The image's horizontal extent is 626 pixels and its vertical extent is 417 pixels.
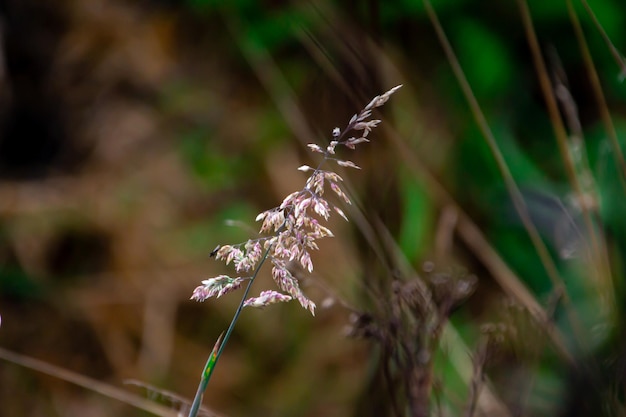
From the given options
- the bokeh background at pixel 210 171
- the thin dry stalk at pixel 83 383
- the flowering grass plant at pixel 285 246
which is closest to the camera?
the flowering grass plant at pixel 285 246

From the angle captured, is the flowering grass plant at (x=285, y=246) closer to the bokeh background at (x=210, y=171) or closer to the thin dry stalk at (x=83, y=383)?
the thin dry stalk at (x=83, y=383)

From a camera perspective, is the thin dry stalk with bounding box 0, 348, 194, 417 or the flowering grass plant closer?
the flowering grass plant

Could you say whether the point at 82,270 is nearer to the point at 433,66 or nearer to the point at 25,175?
the point at 25,175

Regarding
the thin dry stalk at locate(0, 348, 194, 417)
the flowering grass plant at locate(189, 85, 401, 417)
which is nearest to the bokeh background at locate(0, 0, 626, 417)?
the thin dry stalk at locate(0, 348, 194, 417)

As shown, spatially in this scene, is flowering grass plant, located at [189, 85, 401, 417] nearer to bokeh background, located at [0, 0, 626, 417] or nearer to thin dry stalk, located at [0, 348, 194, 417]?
thin dry stalk, located at [0, 348, 194, 417]

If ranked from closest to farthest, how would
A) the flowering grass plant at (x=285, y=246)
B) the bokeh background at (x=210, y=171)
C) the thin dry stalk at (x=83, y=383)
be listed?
the flowering grass plant at (x=285, y=246) < the thin dry stalk at (x=83, y=383) < the bokeh background at (x=210, y=171)

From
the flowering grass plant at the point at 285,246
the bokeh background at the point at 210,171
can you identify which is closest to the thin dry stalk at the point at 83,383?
the flowering grass plant at the point at 285,246

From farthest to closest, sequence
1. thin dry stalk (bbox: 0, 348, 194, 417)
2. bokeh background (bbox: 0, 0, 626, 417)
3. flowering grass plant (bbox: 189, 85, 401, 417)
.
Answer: bokeh background (bbox: 0, 0, 626, 417) → thin dry stalk (bbox: 0, 348, 194, 417) → flowering grass plant (bbox: 189, 85, 401, 417)

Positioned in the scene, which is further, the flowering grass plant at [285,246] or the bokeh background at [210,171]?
the bokeh background at [210,171]

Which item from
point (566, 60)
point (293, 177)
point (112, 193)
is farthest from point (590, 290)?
point (112, 193)
